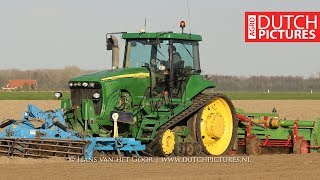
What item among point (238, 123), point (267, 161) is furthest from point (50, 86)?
point (267, 161)

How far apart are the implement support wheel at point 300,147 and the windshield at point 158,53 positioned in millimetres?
2621

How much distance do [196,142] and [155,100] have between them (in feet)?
3.69

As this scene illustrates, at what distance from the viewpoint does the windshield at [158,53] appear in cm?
1452

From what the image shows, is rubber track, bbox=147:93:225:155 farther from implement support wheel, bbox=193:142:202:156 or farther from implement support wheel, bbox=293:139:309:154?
implement support wheel, bbox=293:139:309:154

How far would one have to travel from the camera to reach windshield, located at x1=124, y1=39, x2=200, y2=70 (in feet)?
47.6

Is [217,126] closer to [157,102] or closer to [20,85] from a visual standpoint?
[157,102]

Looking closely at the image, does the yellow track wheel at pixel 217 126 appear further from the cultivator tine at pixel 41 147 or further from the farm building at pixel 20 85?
the farm building at pixel 20 85

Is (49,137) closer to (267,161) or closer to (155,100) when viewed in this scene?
(155,100)

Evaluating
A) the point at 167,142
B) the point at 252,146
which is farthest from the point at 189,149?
the point at 252,146

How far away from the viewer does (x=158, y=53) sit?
14.5 metres

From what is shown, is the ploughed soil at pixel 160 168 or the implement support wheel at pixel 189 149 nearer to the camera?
the ploughed soil at pixel 160 168

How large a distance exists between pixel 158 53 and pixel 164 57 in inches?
5.9

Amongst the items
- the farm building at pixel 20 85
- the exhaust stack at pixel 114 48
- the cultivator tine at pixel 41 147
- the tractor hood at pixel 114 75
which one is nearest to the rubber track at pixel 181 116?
the tractor hood at pixel 114 75

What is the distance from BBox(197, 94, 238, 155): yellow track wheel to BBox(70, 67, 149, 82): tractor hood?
1.38m
